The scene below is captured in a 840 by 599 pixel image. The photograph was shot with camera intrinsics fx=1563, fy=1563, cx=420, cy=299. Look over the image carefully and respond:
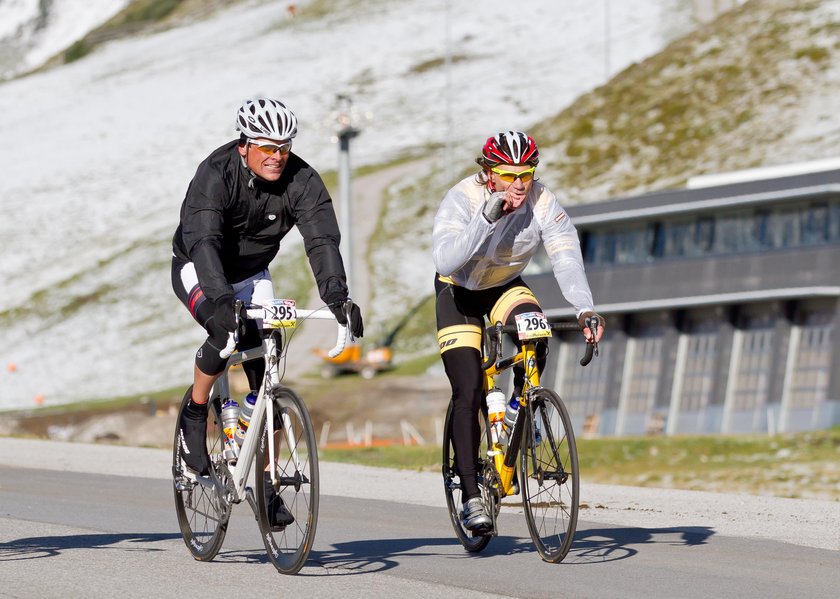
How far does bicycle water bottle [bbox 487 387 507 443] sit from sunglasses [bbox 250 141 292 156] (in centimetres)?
203

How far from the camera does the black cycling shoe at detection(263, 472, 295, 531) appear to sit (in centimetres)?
840

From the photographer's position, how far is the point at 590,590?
808 cm

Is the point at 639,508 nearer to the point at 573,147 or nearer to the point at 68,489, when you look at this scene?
the point at 68,489

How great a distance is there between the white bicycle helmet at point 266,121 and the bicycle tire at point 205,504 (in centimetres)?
176

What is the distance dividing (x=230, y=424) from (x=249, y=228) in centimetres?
117

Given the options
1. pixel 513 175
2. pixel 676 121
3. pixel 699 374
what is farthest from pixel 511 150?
pixel 676 121

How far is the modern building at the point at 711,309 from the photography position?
4591cm

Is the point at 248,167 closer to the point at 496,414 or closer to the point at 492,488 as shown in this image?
the point at 496,414

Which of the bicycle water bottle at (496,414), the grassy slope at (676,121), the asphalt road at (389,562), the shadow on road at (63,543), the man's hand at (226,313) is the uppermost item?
the grassy slope at (676,121)

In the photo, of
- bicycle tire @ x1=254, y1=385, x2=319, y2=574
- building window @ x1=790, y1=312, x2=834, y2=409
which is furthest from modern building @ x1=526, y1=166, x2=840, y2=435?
bicycle tire @ x1=254, y1=385, x2=319, y2=574

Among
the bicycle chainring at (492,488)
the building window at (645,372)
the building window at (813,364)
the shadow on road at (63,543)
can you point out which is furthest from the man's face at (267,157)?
the building window at (645,372)

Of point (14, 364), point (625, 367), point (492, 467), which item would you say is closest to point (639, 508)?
point (492, 467)

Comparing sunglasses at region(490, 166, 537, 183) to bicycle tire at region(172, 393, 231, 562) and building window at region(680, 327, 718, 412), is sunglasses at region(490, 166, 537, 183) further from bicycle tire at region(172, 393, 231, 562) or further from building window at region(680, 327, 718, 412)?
building window at region(680, 327, 718, 412)

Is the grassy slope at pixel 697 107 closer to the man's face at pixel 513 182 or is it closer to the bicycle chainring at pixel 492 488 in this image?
the bicycle chainring at pixel 492 488
